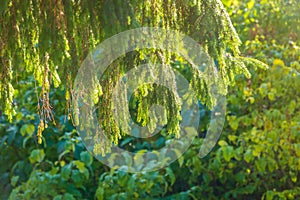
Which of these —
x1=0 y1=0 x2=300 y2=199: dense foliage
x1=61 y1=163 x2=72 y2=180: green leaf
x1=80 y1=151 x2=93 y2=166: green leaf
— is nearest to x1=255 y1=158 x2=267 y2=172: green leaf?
x1=0 y1=0 x2=300 y2=199: dense foliage

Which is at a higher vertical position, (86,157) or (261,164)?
(86,157)

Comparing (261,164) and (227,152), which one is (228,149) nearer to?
(227,152)

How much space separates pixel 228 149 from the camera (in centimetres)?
375

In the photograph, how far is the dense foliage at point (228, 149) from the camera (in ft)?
12.4

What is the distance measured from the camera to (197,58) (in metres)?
1.89

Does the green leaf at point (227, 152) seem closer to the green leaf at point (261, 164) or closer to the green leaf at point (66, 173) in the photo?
the green leaf at point (261, 164)

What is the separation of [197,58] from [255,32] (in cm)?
290

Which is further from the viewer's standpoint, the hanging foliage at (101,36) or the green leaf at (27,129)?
the green leaf at (27,129)

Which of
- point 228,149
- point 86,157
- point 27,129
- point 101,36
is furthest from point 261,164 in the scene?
point 101,36

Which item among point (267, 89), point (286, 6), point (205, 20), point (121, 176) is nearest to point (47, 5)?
point (205, 20)

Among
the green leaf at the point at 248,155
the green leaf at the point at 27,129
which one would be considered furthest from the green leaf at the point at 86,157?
the green leaf at the point at 248,155

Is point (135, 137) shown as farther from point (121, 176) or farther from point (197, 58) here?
point (197, 58)

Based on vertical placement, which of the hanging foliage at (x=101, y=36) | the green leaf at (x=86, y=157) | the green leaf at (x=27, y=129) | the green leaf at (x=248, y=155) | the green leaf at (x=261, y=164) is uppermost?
the hanging foliage at (x=101, y=36)

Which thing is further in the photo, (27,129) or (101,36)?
(27,129)
